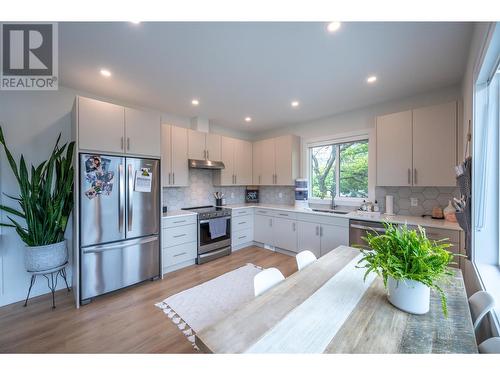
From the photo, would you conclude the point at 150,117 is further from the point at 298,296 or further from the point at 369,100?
the point at 369,100

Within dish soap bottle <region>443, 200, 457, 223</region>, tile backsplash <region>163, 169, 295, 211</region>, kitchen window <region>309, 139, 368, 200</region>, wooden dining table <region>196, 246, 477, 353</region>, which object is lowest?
wooden dining table <region>196, 246, 477, 353</region>

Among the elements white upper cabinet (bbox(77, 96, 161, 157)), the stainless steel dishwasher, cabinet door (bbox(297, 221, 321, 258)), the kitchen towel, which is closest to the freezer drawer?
the kitchen towel

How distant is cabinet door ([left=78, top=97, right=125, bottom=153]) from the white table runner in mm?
2536

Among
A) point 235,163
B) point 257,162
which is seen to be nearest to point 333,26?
point 235,163

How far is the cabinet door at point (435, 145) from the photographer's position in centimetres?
229

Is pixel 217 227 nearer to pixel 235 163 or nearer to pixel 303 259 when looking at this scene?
pixel 235 163

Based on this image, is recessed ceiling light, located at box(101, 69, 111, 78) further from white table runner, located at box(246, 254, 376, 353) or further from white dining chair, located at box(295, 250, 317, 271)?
white table runner, located at box(246, 254, 376, 353)

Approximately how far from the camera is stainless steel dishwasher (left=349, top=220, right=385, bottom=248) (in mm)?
2574

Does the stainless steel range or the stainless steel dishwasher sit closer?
the stainless steel dishwasher

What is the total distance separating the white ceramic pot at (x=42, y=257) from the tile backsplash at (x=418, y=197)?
4308mm

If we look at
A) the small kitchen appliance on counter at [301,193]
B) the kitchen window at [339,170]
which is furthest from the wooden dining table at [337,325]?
the small kitchen appliance on counter at [301,193]

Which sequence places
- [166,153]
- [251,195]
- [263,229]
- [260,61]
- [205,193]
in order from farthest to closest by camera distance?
1. [251,195]
2. [205,193]
3. [263,229]
4. [166,153]
5. [260,61]

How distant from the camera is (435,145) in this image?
2.38 meters

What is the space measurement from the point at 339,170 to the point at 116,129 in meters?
3.59
